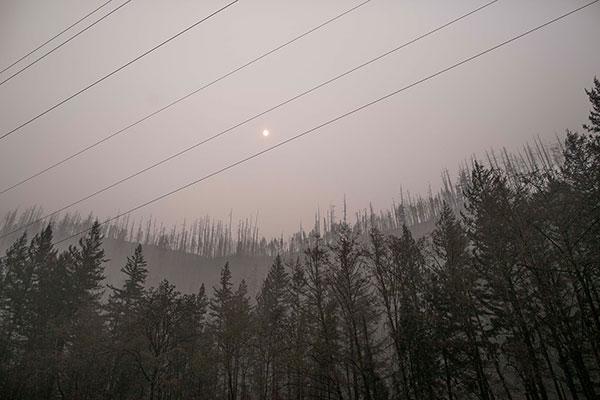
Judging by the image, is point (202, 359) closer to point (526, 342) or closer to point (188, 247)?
point (526, 342)

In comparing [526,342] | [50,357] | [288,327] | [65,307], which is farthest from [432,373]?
[65,307]

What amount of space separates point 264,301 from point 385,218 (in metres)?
93.6

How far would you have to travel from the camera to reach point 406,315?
1948 centimetres

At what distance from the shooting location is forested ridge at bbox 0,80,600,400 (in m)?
16.8

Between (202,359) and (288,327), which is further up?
(288,327)

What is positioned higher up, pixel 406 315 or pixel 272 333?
pixel 272 333

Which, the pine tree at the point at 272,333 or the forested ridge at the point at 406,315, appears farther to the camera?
the pine tree at the point at 272,333

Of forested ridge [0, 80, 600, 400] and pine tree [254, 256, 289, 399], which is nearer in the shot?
forested ridge [0, 80, 600, 400]

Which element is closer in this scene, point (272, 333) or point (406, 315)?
point (406, 315)

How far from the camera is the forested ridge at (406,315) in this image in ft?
55.1

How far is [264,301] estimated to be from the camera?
3709 centimetres

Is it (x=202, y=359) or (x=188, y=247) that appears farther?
(x=188, y=247)

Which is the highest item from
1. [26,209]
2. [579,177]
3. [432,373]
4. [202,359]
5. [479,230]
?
[26,209]

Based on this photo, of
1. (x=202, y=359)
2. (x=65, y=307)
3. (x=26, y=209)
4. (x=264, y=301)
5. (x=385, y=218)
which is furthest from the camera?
(x=26, y=209)
